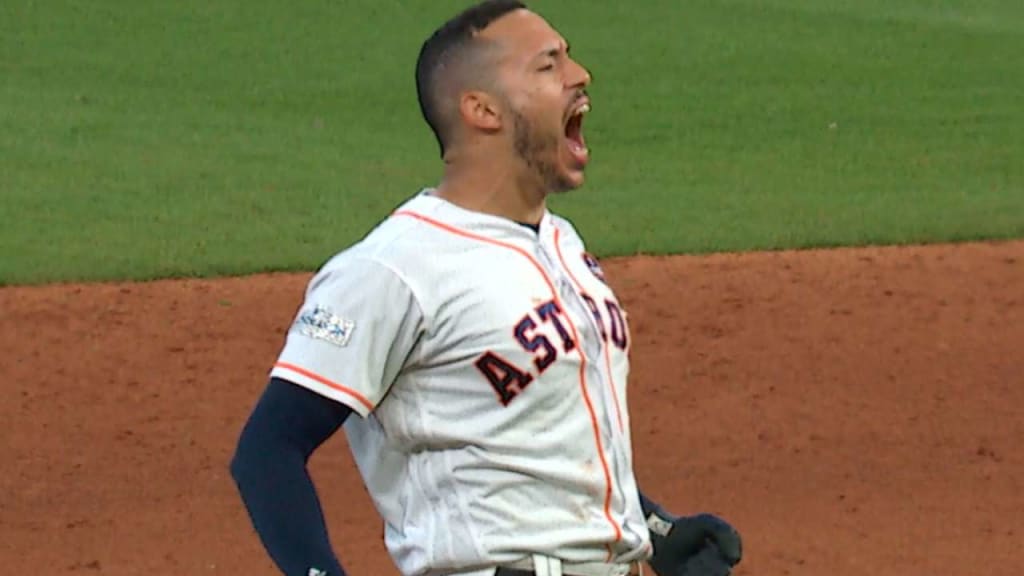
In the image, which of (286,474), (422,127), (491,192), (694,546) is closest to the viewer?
(286,474)

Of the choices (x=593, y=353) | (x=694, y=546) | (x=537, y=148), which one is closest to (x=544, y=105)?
(x=537, y=148)

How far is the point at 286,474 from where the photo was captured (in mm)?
2875

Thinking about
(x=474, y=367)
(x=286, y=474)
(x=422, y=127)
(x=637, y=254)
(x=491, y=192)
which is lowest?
(x=422, y=127)

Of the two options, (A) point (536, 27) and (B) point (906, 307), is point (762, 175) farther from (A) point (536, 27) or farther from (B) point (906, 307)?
(A) point (536, 27)

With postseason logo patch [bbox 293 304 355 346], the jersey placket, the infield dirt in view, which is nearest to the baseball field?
the infield dirt

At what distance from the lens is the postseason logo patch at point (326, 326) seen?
2914 millimetres

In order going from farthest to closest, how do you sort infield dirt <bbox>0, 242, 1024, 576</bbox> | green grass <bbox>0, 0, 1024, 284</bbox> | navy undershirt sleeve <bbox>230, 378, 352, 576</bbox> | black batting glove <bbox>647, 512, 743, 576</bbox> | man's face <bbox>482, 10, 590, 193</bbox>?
green grass <bbox>0, 0, 1024, 284</bbox> < infield dirt <bbox>0, 242, 1024, 576</bbox> < black batting glove <bbox>647, 512, 743, 576</bbox> < man's face <bbox>482, 10, 590, 193</bbox> < navy undershirt sleeve <bbox>230, 378, 352, 576</bbox>

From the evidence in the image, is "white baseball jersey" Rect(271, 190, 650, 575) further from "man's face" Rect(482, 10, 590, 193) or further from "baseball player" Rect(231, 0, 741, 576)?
"man's face" Rect(482, 10, 590, 193)

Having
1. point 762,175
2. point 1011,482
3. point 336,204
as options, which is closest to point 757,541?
point 1011,482

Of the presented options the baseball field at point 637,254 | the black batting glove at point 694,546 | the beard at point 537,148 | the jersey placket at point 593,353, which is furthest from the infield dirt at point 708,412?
the beard at point 537,148

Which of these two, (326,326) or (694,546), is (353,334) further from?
(694,546)

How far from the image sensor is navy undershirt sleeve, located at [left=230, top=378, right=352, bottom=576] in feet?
9.45

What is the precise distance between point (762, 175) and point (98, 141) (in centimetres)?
445

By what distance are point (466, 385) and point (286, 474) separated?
316 mm
